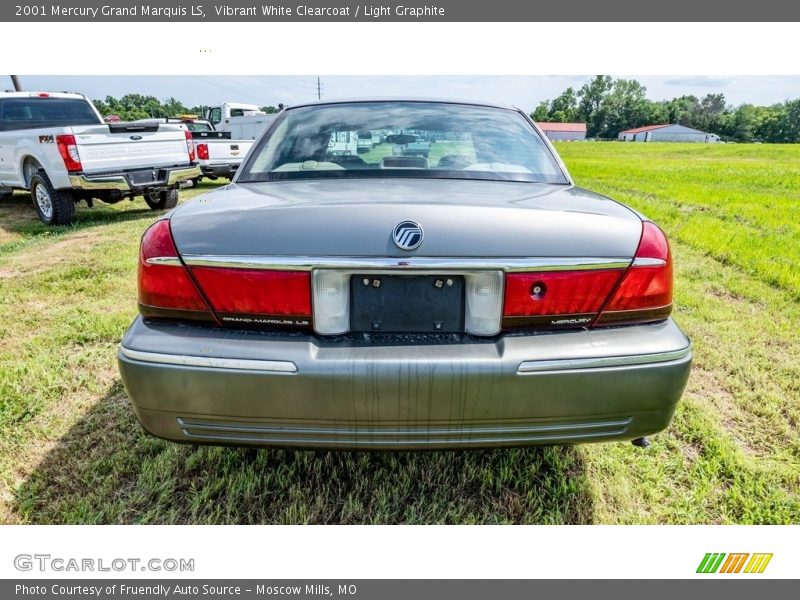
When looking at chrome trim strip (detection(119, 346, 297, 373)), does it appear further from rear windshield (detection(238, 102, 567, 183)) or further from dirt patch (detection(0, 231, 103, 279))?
dirt patch (detection(0, 231, 103, 279))

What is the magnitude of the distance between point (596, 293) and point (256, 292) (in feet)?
A: 3.63

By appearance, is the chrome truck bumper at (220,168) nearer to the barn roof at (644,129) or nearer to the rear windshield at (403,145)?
the rear windshield at (403,145)

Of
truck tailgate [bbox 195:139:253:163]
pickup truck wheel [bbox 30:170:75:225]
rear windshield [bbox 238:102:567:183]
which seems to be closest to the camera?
rear windshield [bbox 238:102:567:183]

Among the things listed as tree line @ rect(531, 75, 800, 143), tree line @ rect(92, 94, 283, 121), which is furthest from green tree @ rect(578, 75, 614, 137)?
tree line @ rect(92, 94, 283, 121)

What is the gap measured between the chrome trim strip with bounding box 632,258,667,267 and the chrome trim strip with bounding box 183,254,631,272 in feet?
0.30

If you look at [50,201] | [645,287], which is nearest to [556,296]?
[645,287]

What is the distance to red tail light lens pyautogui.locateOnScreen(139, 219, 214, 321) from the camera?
1.64 metres

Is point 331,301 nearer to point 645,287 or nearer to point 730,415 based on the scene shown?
point 645,287

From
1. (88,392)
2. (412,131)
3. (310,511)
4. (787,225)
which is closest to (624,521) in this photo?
(310,511)

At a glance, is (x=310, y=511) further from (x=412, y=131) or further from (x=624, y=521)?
(x=412, y=131)

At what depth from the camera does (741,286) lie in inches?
181

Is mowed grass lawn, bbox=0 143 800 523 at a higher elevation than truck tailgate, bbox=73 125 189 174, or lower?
lower

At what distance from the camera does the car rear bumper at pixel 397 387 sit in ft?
5.02

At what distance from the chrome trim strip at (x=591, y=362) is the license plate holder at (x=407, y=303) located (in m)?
0.25
